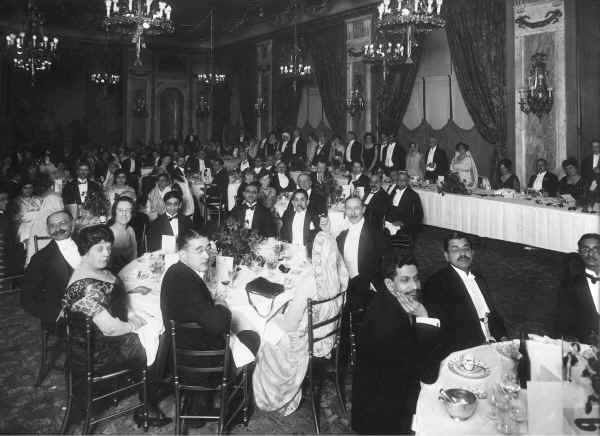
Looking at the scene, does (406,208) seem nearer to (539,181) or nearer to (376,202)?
(376,202)

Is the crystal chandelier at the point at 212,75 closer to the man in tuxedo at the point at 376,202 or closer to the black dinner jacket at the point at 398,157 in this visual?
the black dinner jacket at the point at 398,157

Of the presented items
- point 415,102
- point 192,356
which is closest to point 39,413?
point 192,356

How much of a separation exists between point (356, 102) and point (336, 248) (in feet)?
32.3

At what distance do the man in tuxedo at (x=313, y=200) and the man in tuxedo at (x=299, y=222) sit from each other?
0.21 m

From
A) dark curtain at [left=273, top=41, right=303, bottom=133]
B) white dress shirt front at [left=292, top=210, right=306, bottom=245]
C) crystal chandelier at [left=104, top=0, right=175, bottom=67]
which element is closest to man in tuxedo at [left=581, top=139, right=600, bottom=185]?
white dress shirt front at [left=292, top=210, right=306, bottom=245]

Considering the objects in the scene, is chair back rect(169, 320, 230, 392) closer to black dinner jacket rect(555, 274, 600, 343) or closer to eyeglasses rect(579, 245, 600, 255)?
black dinner jacket rect(555, 274, 600, 343)

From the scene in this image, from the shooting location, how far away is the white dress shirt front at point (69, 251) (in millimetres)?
4359

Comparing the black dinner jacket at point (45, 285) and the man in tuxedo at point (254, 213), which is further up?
the man in tuxedo at point (254, 213)

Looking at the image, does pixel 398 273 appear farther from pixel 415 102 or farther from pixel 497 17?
pixel 415 102

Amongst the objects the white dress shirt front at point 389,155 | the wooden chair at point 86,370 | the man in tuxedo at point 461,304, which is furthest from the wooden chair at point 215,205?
the man in tuxedo at point 461,304

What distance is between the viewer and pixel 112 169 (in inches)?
387

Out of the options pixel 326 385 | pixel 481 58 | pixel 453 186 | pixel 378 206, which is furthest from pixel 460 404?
pixel 481 58

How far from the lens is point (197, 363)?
10.8 ft

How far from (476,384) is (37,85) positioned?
59.0ft
